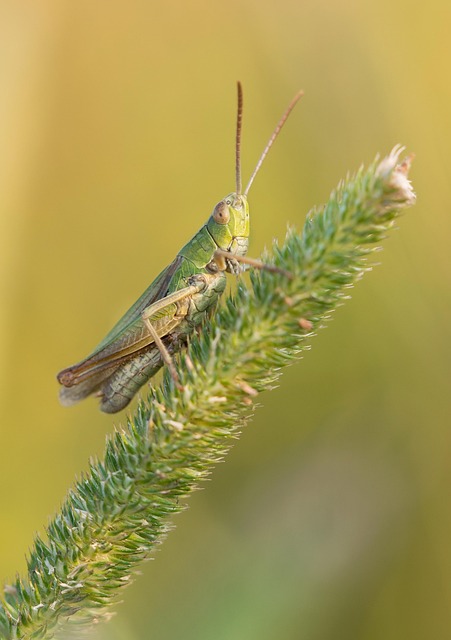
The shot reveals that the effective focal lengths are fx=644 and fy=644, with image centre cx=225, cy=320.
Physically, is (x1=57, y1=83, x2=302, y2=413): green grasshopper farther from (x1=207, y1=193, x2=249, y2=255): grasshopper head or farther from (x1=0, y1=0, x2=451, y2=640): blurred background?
(x1=0, y1=0, x2=451, y2=640): blurred background

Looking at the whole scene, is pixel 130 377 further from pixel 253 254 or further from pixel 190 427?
pixel 253 254

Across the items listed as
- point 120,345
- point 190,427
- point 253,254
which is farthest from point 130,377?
point 253,254

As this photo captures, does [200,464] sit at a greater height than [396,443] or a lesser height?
greater

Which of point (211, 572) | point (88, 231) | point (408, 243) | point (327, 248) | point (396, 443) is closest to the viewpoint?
point (327, 248)

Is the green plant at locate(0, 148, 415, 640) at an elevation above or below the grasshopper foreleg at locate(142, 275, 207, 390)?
below

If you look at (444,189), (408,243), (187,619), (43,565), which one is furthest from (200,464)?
(444,189)

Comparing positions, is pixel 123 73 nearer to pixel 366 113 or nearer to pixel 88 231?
pixel 88 231

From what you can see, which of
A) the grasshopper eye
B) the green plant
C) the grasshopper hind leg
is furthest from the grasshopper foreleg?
the green plant
